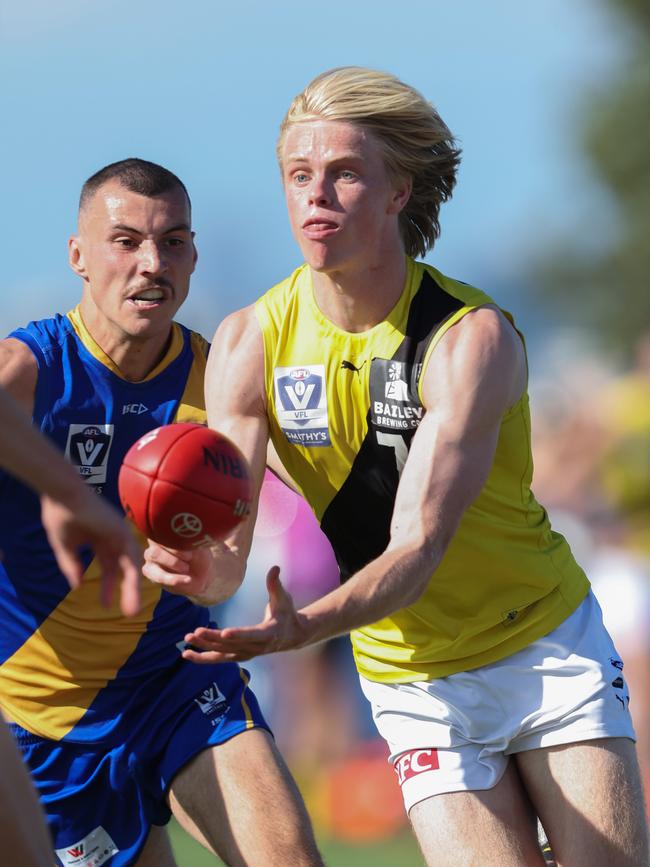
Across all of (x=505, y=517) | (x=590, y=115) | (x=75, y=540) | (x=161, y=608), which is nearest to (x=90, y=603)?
(x=161, y=608)

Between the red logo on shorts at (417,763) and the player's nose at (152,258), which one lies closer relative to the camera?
the red logo on shorts at (417,763)

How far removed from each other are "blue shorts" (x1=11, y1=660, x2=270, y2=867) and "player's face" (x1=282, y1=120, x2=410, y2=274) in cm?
161

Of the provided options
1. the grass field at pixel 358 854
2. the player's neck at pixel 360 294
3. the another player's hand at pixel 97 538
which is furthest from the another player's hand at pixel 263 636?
the grass field at pixel 358 854

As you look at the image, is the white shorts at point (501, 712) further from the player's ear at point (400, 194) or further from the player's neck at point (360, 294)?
the player's ear at point (400, 194)

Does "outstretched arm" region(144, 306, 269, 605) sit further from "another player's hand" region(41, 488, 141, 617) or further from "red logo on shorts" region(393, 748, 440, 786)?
"another player's hand" region(41, 488, 141, 617)

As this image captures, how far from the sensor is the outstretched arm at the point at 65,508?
320 centimetres

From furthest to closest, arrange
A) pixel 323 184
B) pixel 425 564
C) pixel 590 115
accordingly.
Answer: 1. pixel 590 115
2. pixel 323 184
3. pixel 425 564

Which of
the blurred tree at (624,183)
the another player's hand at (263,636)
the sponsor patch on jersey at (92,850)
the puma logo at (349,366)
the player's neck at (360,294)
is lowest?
the sponsor patch on jersey at (92,850)

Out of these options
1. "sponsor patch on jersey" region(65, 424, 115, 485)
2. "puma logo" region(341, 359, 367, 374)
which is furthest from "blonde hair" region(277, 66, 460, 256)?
"sponsor patch on jersey" region(65, 424, 115, 485)

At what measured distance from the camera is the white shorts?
468 centimetres

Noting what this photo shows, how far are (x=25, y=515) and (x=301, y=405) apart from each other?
1.16 metres

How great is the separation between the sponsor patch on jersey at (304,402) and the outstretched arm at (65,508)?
1.50 m

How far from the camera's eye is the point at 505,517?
15.8ft

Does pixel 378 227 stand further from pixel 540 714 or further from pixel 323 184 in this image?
pixel 540 714
